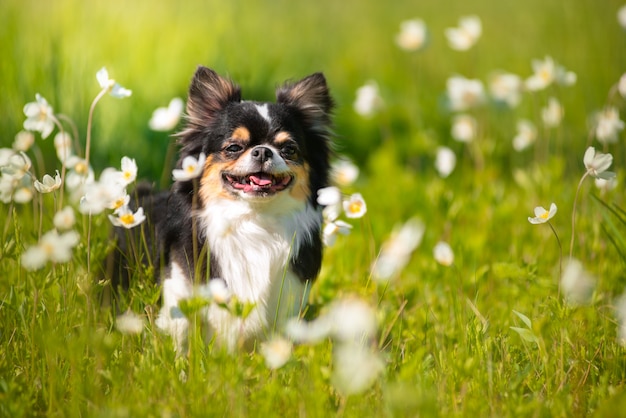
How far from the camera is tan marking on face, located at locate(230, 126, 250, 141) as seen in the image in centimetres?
346

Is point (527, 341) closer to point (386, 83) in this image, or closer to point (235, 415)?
point (235, 415)

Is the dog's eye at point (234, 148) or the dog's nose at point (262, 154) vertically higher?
the dog's nose at point (262, 154)

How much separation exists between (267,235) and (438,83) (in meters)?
5.58

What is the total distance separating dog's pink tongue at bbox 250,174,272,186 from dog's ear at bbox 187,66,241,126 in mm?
452

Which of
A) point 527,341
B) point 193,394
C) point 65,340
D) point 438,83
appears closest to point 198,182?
point 65,340

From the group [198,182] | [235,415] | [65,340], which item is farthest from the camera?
[198,182]

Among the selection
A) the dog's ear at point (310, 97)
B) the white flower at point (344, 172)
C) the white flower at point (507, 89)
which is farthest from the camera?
the white flower at point (507, 89)

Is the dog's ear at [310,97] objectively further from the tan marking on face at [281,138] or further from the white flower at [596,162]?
the white flower at [596,162]

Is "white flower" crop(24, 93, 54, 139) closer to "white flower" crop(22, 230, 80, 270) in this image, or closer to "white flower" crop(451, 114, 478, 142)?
"white flower" crop(22, 230, 80, 270)

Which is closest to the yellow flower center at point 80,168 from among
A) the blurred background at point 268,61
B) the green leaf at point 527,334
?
the blurred background at point 268,61

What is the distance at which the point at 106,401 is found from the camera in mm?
2576

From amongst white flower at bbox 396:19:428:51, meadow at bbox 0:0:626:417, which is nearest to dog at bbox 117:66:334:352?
meadow at bbox 0:0:626:417

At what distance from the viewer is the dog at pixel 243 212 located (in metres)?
3.39

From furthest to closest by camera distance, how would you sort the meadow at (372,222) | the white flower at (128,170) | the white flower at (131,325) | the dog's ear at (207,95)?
the dog's ear at (207,95) < the white flower at (128,170) < the white flower at (131,325) < the meadow at (372,222)
